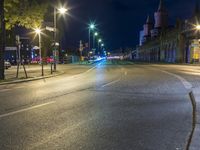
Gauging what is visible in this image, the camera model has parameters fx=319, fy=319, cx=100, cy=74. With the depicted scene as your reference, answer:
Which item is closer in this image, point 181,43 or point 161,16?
point 181,43

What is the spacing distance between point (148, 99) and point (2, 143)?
23.8ft

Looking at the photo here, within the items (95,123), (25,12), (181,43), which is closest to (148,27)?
(181,43)

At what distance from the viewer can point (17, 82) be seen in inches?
863

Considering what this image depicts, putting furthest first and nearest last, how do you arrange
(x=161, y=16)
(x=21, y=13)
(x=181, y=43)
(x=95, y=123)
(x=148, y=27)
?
(x=148, y=27) < (x=161, y=16) < (x=181, y=43) < (x=21, y=13) < (x=95, y=123)

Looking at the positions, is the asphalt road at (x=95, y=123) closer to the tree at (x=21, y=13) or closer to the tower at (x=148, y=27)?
the tree at (x=21, y=13)

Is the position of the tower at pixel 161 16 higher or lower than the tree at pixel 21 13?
higher

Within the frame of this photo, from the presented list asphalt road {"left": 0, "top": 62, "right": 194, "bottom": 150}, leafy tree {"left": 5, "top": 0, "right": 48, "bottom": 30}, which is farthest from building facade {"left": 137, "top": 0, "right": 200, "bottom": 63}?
asphalt road {"left": 0, "top": 62, "right": 194, "bottom": 150}

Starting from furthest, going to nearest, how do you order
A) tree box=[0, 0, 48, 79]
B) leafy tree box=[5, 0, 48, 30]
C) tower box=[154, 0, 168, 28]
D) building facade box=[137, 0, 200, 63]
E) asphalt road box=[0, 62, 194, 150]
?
1. tower box=[154, 0, 168, 28]
2. building facade box=[137, 0, 200, 63]
3. leafy tree box=[5, 0, 48, 30]
4. tree box=[0, 0, 48, 79]
5. asphalt road box=[0, 62, 194, 150]

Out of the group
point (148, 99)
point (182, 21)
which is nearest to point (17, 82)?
point (148, 99)

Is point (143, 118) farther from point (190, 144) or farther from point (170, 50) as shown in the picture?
point (170, 50)

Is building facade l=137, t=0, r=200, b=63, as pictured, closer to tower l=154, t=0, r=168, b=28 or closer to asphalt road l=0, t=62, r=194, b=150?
tower l=154, t=0, r=168, b=28

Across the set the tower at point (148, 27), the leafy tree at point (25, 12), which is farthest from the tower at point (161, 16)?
the leafy tree at point (25, 12)

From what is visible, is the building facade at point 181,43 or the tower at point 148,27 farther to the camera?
the tower at point 148,27

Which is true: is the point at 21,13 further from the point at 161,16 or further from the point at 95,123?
the point at 161,16
